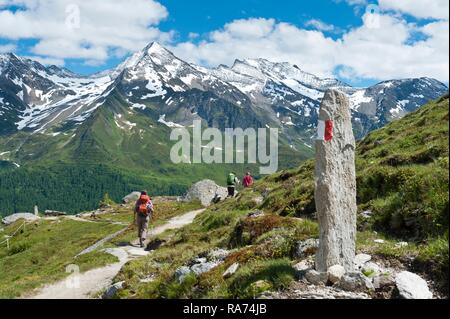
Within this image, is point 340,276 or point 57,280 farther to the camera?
Answer: point 57,280

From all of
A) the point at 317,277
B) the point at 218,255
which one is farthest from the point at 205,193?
the point at 317,277

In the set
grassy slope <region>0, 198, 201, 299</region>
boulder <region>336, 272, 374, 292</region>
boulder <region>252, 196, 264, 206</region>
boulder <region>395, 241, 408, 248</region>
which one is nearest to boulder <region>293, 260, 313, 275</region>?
boulder <region>336, 272, 374, 292</region>

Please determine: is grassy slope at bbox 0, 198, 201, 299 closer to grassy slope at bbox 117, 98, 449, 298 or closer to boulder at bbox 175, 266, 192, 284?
grassy slope at bbox 117, 98, 449, 298

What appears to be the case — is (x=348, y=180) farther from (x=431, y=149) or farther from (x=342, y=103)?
(x=431, y=149)

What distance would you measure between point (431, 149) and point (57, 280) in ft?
68.3

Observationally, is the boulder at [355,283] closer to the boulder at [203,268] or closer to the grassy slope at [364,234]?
the grassy slope at [364,234]

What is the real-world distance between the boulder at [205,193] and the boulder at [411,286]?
58615 millimetres

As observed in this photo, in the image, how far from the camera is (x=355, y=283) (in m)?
12.2

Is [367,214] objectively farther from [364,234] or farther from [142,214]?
[142,214]

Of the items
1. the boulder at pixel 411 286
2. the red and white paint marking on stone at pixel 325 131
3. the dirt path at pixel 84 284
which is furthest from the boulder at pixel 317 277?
the dirt path at pixel 84 284

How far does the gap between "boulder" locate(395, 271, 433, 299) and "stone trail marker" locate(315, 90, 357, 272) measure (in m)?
1.82

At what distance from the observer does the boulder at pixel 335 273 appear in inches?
499
